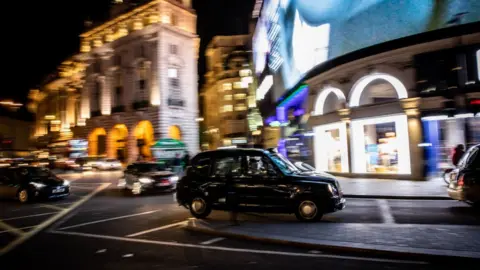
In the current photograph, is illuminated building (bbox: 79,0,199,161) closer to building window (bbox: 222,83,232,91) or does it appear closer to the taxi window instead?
building window (bbox: 222,83,232,91)

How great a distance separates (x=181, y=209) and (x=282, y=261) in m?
7.24

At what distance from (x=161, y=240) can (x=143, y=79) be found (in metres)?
46.8

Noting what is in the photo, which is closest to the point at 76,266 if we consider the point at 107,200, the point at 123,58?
the point at 107,200

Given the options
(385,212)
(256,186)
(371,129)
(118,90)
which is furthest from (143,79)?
(385,212)

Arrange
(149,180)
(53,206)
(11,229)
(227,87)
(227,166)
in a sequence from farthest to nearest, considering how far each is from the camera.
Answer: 1. (227,87)
2. (149,180)
3. (53,206)
4. (227,166)
5. (11,229)

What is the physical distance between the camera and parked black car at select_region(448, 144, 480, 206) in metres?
10.7

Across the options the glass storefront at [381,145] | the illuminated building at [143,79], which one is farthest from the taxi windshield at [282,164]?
the illuminated building at [143,79]

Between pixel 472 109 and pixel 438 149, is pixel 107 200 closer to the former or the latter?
pixel 472 109

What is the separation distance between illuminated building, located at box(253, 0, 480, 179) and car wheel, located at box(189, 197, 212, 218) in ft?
30.5

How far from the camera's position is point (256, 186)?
10.5 m

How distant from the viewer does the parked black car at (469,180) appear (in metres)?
10.7

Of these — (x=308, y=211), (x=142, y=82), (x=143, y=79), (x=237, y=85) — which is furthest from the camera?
(x=237, y=85)

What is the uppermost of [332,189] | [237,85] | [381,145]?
[237,85]

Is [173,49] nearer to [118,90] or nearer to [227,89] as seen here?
[118,90]
